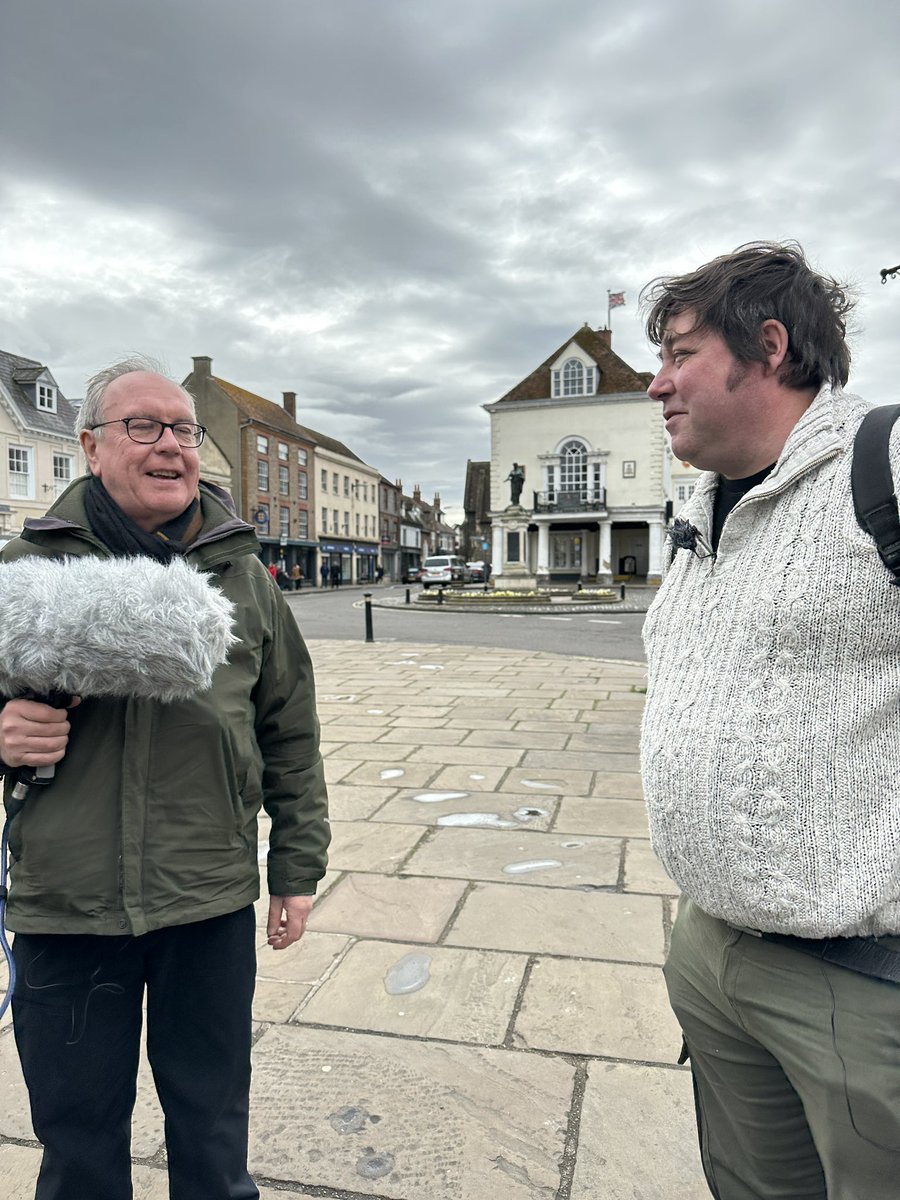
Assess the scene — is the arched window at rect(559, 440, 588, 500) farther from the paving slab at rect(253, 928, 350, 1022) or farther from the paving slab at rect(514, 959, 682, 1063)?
the paving slab at rect(514, 959, 682, 1063)

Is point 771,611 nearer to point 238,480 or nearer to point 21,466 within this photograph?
point 21,466

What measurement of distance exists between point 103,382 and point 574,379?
4376 cm

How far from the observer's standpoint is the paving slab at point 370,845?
13.6ft

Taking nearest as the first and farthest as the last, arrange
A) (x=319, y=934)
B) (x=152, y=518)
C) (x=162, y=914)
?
(x=162, y=914), (x=152, y=518), (x=319, y=934)

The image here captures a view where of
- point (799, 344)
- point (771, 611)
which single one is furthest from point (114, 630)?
point (799, 344)

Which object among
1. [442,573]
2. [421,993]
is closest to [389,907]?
[421,993]

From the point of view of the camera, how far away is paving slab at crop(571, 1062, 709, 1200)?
199 cm

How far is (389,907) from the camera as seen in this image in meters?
3.63

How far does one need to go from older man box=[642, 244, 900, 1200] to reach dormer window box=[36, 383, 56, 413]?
3356 centimetres

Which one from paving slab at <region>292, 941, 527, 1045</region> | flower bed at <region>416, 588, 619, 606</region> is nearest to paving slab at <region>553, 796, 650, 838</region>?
paving slab at <region>292, 941, 527, 1045</region>

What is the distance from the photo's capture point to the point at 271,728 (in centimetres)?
193

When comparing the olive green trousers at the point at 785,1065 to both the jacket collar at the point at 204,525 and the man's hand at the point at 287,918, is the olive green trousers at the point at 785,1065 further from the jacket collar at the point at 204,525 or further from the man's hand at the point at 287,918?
the jacket collar at the point at 204,525

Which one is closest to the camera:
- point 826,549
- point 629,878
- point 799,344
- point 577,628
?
point 826,549

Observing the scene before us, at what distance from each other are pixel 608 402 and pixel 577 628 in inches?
1083
